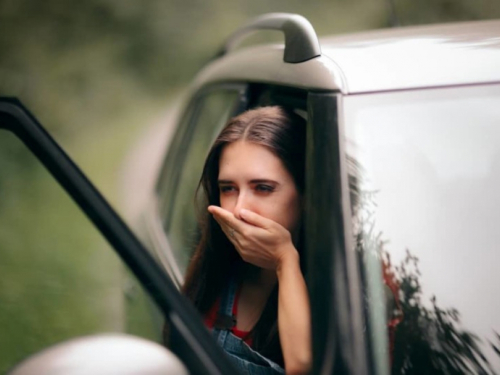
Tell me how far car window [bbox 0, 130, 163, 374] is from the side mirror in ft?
0.37

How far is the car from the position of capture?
1.78 m

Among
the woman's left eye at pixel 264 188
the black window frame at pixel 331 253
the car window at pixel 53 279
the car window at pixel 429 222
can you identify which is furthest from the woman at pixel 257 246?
the car window at pixel 53 279

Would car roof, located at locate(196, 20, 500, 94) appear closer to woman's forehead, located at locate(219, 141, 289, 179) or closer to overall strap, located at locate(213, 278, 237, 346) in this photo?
woman's forehead, located at locate(219, 141, 289, 179)

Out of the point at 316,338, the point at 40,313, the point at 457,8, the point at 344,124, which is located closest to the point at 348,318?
the point at 316,338

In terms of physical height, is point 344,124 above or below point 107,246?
Answer: above

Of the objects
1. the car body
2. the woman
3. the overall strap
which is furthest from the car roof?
the overall strap

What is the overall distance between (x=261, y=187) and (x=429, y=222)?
441 millimetres

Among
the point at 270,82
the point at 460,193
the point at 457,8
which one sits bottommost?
the point at 460,193

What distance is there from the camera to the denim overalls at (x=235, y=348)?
7.13 ft

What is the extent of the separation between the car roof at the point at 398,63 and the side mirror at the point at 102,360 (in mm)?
802

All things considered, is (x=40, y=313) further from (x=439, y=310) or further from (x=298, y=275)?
(x=439, y=310)

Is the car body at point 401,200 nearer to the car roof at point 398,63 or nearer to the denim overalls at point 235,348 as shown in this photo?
the car roof at point 398,63

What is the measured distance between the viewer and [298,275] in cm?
214

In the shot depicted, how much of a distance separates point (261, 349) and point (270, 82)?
0.70 meters
